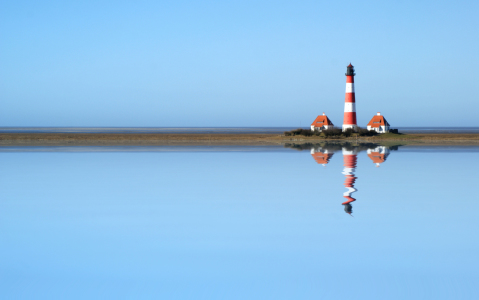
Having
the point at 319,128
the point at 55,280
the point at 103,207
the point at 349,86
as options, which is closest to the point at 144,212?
the point at 103,207

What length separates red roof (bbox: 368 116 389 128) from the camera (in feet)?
204

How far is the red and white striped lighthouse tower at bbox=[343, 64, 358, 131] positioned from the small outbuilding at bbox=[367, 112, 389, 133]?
6.62m

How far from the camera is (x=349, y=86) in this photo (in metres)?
56.1

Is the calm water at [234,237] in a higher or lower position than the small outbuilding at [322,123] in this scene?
lower

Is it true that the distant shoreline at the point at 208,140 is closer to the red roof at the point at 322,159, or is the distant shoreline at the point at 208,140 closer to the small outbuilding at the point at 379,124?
the small outbuilding at the point at 379,124

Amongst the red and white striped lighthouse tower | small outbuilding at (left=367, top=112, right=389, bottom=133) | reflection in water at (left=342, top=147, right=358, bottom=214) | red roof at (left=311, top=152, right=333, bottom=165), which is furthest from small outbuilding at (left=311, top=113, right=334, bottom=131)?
reflection in water at (left=342, top=147, right=358, bottom=214)

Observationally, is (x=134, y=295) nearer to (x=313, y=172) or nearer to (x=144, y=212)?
(x=144, y=212)

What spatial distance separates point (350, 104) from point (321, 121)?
24.1 feet

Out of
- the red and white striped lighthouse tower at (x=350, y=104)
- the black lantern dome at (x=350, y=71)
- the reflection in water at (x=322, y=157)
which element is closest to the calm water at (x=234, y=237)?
the reflection in water at (x=322, y=157)

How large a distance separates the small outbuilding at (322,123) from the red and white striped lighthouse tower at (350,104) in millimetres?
5082

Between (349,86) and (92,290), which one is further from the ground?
(349,86)

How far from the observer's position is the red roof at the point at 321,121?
6223 cm

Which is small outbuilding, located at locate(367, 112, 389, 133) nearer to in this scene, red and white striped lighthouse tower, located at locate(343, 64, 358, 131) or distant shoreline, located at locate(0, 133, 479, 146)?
distant shoreline, located at locate(0, 133, 479, 146)

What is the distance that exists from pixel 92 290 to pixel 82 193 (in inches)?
358
